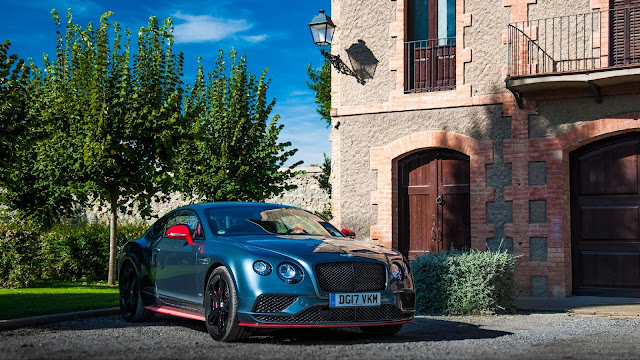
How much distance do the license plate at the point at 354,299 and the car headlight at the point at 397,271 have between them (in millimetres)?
400

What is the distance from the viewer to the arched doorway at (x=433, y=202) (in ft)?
48.2

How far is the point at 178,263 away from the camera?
8359mm

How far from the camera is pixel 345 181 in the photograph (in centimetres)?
1579

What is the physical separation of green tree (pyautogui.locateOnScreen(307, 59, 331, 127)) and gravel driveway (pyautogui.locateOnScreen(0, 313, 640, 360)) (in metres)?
25.2

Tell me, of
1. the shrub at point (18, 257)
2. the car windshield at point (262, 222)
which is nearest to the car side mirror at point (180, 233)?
the car windshield at point (262, 222)

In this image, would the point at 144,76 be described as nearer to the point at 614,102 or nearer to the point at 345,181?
the point at 345,181

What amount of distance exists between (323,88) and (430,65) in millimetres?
19717

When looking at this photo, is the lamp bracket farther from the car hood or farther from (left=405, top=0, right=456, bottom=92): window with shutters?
the car hood

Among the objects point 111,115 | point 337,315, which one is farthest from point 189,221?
point 111,115

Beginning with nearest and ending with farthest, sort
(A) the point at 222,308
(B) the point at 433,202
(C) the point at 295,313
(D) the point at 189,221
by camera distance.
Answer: (C) the point at 295,313 → (A) the point at 222,308 → (D) the point at 189,221 → (B) the point at 433,202

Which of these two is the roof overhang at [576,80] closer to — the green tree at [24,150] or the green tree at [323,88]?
the green tree at [24,150]

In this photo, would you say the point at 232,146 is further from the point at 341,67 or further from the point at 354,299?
the point at 354,299

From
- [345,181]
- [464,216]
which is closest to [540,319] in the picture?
[464,216]

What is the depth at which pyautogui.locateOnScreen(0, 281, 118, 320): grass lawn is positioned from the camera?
990cm
